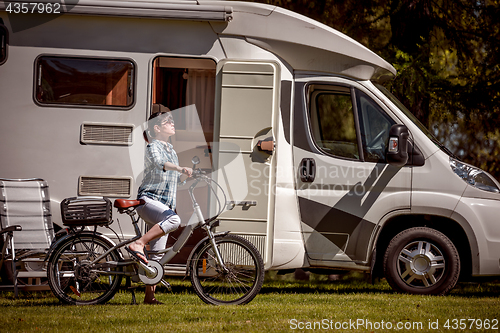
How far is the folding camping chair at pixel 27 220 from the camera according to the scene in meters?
6.18

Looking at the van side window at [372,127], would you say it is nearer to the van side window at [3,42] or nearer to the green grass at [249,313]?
the green grass at [249,313]

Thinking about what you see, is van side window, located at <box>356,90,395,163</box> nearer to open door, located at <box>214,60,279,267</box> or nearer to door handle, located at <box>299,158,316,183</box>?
door handle, located at <box>299,158,316,183</box>

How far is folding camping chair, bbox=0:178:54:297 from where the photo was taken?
6.18 metres

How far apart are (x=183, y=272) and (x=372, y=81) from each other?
3036 mm

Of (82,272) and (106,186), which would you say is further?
(106,186)

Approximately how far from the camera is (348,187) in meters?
6.41

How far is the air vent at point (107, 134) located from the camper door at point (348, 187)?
1860 millimetres

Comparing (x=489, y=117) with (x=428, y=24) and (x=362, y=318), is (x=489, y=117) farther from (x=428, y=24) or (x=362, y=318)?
Answer: (x=362, y=318)

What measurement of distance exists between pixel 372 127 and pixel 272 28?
156 centimetres

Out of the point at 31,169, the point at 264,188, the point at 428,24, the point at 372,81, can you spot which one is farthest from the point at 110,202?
the point at 428,24

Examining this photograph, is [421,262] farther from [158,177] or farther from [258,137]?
[158,177]

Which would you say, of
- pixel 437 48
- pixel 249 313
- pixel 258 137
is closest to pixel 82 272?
pixel 249 313

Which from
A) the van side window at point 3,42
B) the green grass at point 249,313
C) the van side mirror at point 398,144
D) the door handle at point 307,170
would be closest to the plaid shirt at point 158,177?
the green grass at point 249,313

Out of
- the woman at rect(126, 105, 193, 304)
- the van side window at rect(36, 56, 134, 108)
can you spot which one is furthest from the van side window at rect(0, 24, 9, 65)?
the woman at rect(126, 105, 193, 304)
